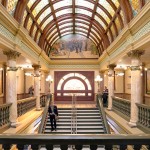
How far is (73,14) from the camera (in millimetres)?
17828

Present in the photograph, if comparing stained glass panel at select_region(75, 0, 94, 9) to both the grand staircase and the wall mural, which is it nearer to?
the grand staircase

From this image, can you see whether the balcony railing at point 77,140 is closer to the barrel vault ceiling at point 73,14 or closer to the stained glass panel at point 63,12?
the barrel vault ceiling at point 73,14

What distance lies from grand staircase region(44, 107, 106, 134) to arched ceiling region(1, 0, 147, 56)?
538 cm

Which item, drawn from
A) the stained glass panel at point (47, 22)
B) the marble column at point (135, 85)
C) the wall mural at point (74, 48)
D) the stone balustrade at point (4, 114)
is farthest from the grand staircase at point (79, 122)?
the wall mural at point (74, 48)

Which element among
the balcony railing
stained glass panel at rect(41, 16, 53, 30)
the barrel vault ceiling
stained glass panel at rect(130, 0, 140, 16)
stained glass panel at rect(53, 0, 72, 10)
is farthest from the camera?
stained glass panel at rect(41, 16, 53, 30)

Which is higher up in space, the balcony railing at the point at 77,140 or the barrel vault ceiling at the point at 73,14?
the barrel vault ceiling at the point at 73,14

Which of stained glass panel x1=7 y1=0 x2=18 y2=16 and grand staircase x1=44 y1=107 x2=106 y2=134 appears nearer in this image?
stained glass panel x1=7 y1=0 x2=18 y2=16

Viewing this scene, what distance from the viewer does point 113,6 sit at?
12.3 meters

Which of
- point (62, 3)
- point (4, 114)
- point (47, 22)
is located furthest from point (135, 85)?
point (47, 22)

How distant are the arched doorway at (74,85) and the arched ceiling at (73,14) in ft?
18.0

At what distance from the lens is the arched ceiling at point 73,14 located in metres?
9.96

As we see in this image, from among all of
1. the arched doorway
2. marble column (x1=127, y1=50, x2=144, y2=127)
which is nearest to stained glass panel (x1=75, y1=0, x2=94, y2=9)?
marble column (x1=127, y1=50, x2=144, y2=127)

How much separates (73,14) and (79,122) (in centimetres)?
853

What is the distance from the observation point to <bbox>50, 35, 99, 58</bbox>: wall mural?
2434 cm
